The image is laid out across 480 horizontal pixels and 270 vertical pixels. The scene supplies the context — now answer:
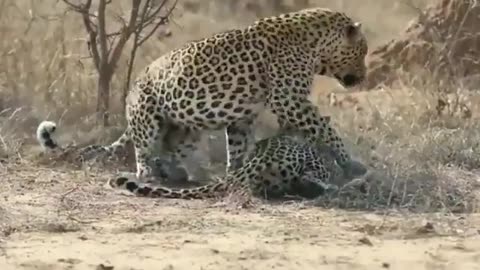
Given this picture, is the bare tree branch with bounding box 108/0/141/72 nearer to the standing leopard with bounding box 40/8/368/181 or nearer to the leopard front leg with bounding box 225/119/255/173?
the standing leopard with bounding box 40/8/368/181

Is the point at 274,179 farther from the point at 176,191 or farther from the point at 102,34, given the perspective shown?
the point at 102,34

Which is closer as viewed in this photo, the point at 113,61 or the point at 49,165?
the point at 49,165

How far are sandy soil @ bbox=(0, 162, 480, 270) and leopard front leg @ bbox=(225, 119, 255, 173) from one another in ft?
3.20

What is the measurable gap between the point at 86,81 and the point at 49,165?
2.00 meters

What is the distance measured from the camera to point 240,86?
804cm

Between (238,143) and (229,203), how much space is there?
45.7 inches

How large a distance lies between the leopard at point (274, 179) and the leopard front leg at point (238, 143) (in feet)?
1.39

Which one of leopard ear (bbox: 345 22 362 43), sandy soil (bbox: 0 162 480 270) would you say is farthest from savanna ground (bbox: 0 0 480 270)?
leopard ear (bbox: 345 22 362 43)

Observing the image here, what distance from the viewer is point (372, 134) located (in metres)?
9.19

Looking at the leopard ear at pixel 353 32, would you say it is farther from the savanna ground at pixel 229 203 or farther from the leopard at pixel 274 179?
the leopard at pixel 274 179

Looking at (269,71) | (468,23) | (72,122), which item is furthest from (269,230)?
(468,23)

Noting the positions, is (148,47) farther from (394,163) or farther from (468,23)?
(394,163)

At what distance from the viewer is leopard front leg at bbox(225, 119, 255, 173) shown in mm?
8273

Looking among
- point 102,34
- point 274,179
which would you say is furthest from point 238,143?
point 102,34
